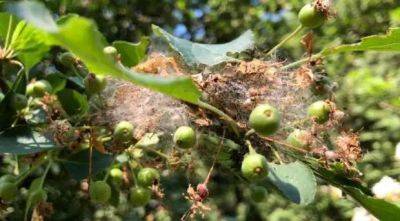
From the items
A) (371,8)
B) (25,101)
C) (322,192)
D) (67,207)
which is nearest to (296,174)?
(25,101)

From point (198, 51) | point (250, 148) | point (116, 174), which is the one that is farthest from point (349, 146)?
point (116, 174)

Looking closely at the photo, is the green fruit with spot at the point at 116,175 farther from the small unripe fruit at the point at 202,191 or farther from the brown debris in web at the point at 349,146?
the brown debris in web at the point at 349,146

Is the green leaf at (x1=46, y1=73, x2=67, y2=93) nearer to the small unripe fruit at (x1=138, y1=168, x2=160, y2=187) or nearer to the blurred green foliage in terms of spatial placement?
the small unripe fruit at (x1=138, y1=168, x2=160, y2=187)

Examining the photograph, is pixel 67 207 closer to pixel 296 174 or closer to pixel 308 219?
pixel 308 219

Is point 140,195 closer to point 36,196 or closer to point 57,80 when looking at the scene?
point 36,196

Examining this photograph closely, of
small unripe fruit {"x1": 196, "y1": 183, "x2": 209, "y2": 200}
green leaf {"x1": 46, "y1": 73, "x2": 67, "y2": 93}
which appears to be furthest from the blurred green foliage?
small unripe fruit {"x1": 196, "y1": 183, "x2": 209, "y2": 200}

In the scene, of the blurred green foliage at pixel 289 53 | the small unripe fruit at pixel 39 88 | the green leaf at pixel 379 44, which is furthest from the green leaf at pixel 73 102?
the blurred green foliage at pixel 289 53
